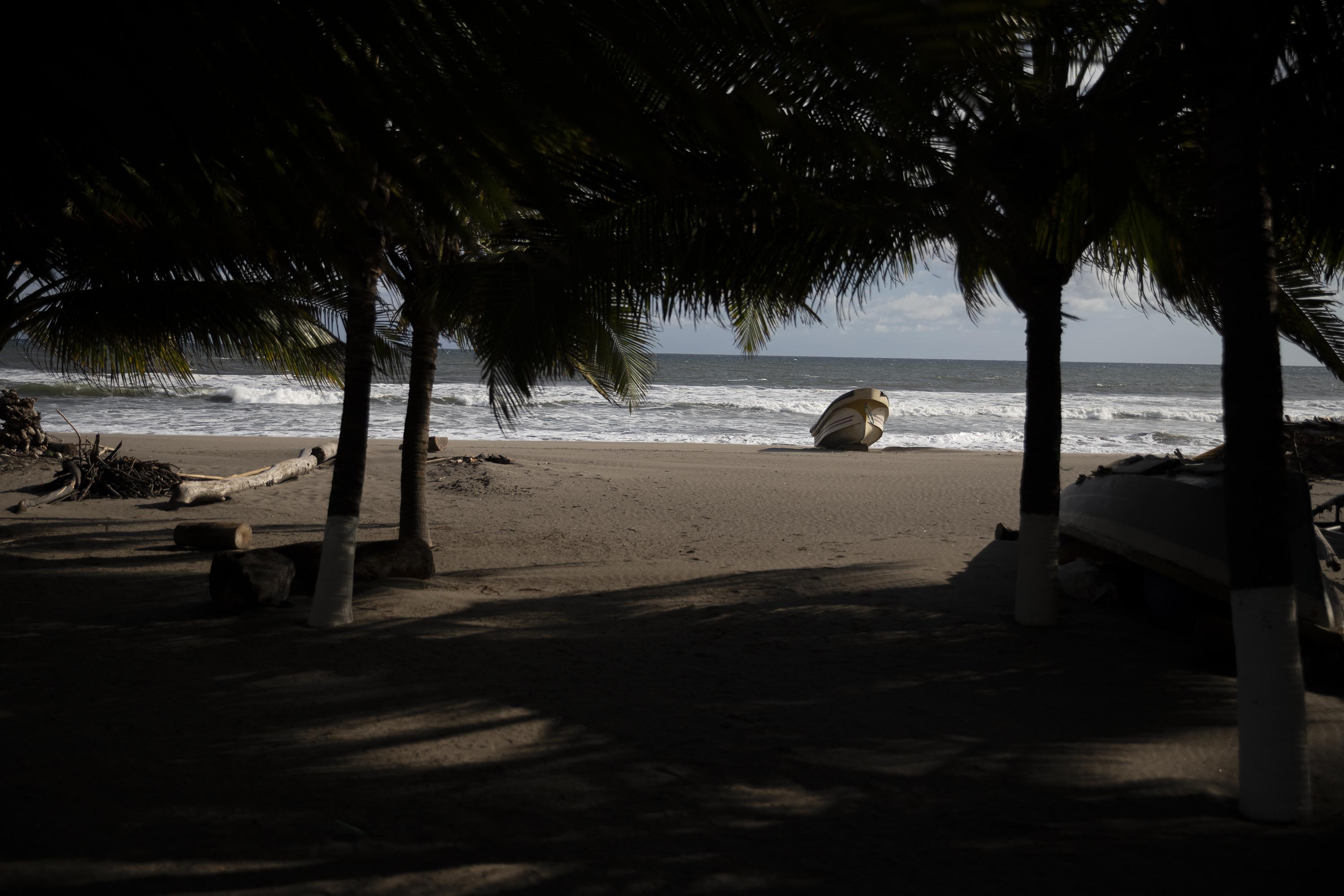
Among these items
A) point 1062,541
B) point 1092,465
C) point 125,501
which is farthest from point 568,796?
point 1092,465

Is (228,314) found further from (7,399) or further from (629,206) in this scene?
(7,399)

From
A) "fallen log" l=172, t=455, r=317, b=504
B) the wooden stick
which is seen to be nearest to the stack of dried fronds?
"fallen log" l=172, t=455, r=317, b=504

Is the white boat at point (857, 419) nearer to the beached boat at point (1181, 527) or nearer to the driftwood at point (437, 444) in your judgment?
the driftwood at point (437, 444)

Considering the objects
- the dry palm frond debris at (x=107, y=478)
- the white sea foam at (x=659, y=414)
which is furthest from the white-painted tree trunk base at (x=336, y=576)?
the white sea foam at (x=659, y=414)

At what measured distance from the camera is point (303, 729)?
3678mm

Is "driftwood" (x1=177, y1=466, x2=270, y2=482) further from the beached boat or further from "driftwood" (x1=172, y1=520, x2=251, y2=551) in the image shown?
the beached boat

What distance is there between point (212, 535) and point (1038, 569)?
20.9 ft

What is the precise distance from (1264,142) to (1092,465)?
1320 centimetres

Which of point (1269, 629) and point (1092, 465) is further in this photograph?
point (1092, 465)

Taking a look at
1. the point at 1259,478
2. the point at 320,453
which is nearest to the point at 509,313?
the point at 1259,478

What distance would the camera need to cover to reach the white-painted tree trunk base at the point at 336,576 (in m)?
4.99

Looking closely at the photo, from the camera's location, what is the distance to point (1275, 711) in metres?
2.99

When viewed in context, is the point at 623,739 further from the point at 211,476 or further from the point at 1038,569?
the point at 211,476

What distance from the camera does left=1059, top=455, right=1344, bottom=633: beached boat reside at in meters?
4.51
